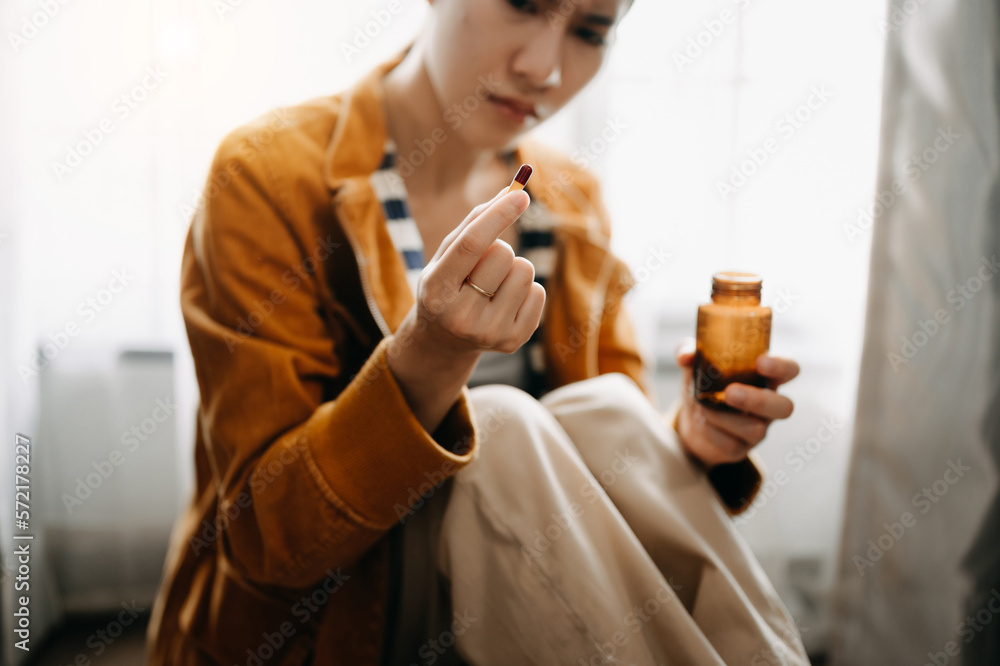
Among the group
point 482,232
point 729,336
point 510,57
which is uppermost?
point 510,57

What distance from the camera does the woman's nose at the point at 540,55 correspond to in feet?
2.35

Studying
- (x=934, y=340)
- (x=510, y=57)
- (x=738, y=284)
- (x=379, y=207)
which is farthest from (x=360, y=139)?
(x=934, y=340)

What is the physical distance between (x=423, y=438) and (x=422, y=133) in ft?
1.47

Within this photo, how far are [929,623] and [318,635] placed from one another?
108 centimetres

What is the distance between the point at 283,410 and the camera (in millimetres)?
697

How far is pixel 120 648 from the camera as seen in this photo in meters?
1.40

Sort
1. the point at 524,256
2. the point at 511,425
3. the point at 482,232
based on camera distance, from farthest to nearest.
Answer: the point at 524,256 < the point at 511,425 < the point at 482,232

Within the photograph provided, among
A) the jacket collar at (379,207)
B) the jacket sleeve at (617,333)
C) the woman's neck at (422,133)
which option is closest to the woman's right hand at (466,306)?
the jacket collar at (379,207)

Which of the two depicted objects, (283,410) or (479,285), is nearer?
(479,285)

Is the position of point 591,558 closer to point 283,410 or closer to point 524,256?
point 283,410

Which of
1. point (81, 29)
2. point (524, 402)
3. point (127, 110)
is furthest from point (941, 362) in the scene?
point (81, 29)

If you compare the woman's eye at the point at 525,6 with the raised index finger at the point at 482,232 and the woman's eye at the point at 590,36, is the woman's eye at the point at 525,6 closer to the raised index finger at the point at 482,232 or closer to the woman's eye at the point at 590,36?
the woman's eye at the point at 590,36

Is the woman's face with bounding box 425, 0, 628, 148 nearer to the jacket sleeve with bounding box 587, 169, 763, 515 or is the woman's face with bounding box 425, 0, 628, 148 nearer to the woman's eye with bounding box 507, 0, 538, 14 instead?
the woman's eye with bounding box 507, 0, 538, 14

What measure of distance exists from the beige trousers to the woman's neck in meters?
0.38
